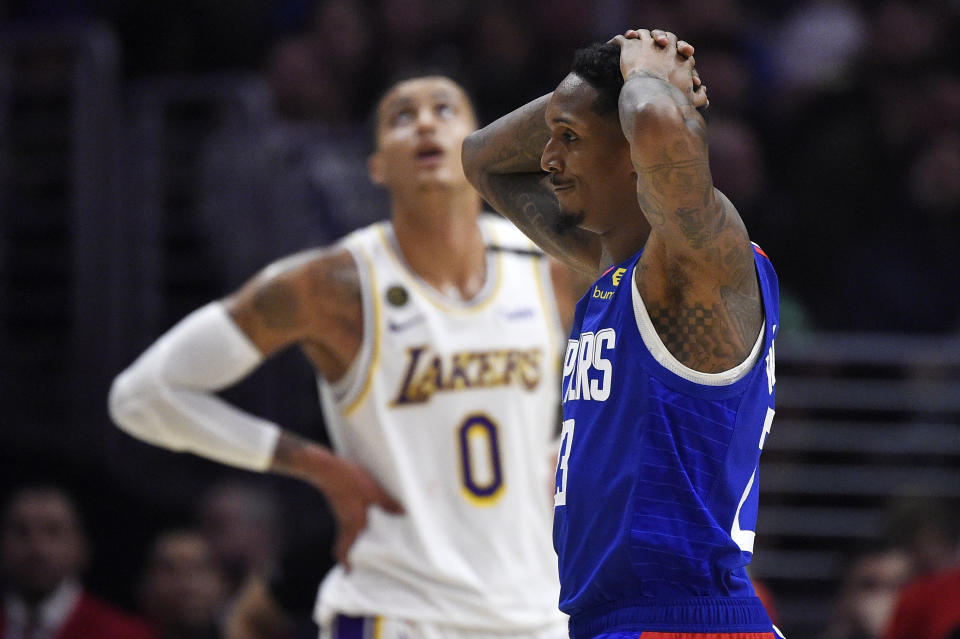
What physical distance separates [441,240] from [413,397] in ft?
1.85

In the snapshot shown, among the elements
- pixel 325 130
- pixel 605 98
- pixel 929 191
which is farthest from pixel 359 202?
pixel 605 98

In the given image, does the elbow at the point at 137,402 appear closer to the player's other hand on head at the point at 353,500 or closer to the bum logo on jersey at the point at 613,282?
the player's other hand on head at the point at 353,500

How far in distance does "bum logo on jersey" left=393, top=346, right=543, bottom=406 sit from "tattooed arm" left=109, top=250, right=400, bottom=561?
22cm

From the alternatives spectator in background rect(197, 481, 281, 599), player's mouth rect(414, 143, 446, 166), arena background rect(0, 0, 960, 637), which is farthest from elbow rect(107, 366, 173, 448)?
arena background rect(0, 0, 960, 637)

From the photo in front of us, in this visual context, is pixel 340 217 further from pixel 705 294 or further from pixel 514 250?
pixel 705 294

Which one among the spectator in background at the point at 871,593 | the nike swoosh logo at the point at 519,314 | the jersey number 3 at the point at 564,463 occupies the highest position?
the nike swoosh logo at the point at 519,314

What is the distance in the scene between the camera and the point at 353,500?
444 centimetres

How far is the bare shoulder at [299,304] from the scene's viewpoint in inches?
178

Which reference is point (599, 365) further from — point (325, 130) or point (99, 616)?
point (325, 130)

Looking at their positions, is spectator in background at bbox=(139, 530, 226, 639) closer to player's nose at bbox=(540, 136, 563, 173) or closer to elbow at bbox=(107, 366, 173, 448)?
elbow at bbox=(107, 366, 173, 448)

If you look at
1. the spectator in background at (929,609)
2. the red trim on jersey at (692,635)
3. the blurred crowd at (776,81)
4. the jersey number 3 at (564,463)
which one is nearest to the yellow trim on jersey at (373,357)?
the jersey number 3 at (564,463)

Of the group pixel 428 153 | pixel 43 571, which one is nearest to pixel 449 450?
pixel 428 153

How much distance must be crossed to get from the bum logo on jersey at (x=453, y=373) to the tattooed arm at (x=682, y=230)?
66.2 inches

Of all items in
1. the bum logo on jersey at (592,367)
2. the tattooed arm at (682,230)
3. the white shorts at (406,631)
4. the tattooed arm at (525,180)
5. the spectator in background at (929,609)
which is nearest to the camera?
the tattooed arm at (682,230)
